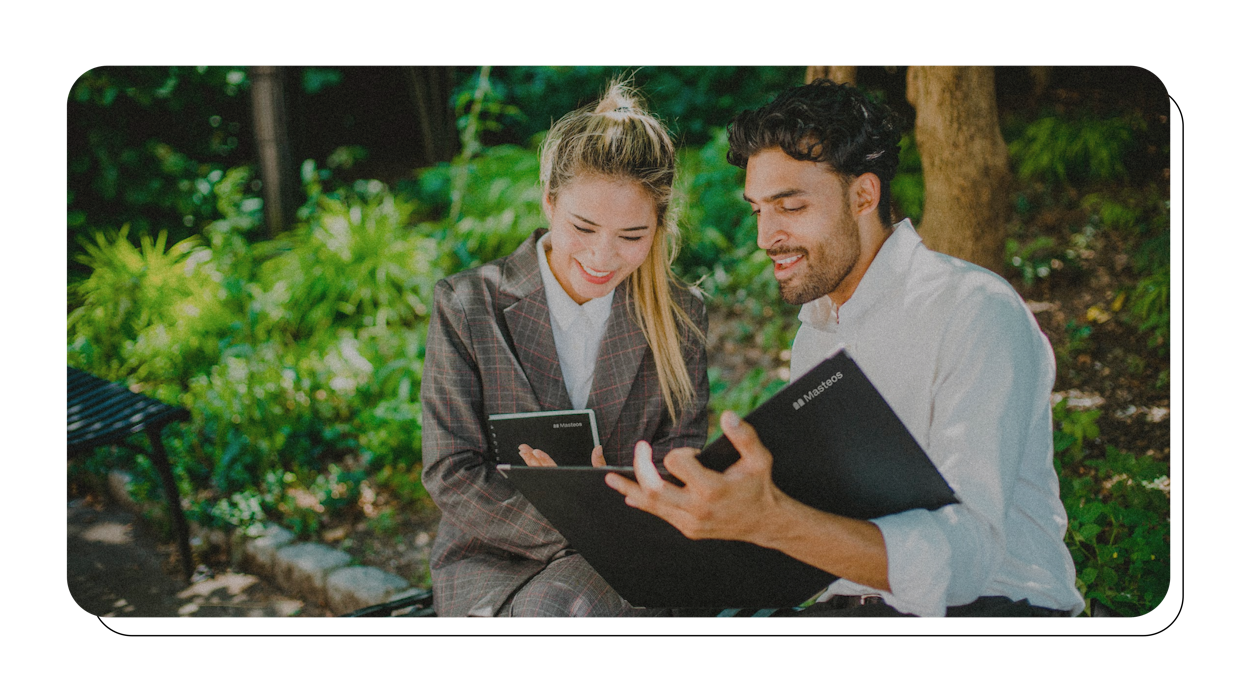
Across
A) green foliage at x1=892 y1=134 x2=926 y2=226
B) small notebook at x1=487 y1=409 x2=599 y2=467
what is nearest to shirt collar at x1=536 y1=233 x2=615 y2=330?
small notebook at x1=487 y1=409 x2=599 y2=467

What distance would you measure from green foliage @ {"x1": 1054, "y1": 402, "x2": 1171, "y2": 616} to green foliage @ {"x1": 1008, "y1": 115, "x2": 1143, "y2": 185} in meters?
0.86

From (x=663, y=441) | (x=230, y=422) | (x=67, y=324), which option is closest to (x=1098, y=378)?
(x=663, y=441)

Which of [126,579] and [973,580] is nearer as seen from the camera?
[973,580]

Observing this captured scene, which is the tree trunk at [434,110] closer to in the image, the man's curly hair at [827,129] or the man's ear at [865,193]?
the man's curly hair at [827,129]

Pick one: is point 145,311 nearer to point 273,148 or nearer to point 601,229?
A: point 273,148

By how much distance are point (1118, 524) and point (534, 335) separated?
1.66m

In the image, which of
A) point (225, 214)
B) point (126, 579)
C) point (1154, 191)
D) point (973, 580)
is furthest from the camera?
point (225, 214)

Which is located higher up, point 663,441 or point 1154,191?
point 1154,191

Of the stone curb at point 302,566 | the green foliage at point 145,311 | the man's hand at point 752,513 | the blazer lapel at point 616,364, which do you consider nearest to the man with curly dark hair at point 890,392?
the man's hand at point 752,513

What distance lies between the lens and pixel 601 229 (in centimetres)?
194

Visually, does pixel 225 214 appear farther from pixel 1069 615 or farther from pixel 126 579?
pixel 1069 615

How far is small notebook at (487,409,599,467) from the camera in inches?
79.6

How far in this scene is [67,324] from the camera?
8.13 ft

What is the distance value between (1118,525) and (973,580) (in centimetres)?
108
